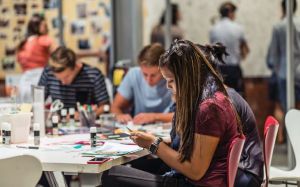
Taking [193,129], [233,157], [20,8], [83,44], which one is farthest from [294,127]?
[20,8]

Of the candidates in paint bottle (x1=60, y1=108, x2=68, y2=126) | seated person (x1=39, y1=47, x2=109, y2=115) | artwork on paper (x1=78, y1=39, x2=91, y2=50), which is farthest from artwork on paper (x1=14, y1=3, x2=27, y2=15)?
paint bottle (x1=60, y1=108, x2=68, y2=126)

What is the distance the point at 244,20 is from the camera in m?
6.70

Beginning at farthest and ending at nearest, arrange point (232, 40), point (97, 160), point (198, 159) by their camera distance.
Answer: point (232, 40) → point (97, 160) → point (198, 159)

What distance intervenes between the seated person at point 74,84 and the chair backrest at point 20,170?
7.24ft

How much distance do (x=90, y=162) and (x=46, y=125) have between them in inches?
50.5

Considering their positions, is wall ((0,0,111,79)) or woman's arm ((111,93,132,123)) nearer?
woman's arm ((111,93,132,123))

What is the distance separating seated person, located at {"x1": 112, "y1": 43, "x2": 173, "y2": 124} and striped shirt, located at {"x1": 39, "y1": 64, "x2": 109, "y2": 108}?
0.17 metres

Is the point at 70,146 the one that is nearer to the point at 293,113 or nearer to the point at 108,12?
the point at 293,113

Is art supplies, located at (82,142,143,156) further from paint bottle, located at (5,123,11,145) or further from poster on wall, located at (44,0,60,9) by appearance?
poster on wall, located at (44,0,60,9)

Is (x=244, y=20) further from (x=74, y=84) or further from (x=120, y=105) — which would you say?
(x=74, y=84)

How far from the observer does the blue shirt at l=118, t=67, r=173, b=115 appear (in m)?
4.53

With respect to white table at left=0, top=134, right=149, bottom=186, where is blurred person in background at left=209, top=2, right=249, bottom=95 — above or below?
above

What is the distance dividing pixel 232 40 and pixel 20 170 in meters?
4.49

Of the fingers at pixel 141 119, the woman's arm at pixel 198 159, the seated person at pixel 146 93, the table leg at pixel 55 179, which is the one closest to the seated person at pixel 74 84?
the seated person at pixel 146 93
